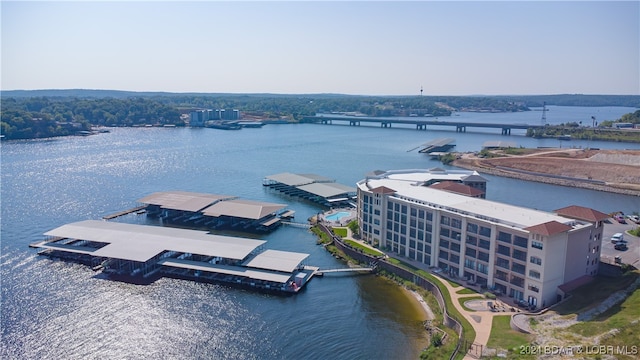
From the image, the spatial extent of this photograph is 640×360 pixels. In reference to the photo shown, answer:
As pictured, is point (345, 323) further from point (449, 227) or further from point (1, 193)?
point (1, 193)

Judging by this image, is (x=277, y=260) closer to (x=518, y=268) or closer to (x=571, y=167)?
(x=518, y=268)

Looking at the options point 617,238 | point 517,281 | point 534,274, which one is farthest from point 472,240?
point 617,238

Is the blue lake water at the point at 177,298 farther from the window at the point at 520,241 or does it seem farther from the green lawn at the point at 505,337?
the window at the point at 520,241

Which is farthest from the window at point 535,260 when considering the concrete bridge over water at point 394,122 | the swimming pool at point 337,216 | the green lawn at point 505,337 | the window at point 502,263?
the concrete bridge over water at point 394,122

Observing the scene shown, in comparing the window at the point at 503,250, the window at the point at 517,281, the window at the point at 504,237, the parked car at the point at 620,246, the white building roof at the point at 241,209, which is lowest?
the white building roof at the point at 241,209

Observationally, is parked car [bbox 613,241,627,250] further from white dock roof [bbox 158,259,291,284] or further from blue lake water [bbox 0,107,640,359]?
white dock roof [bbox 158,259,291,284]
